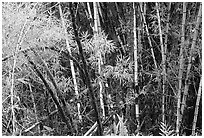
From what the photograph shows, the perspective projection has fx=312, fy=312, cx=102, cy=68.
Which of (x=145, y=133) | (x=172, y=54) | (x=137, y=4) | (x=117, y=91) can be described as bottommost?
(x=145, y=133)

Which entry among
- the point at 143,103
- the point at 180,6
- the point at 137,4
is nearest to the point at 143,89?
the point at 143,103

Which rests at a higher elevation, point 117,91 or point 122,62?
point 122,62

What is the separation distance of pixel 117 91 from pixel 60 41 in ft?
1.80

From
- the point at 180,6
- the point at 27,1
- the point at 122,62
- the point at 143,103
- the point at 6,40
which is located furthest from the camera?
the point at 180,6

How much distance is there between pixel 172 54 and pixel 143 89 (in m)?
0.37

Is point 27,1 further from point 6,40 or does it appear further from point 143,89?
point 143,89

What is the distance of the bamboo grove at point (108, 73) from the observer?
1.95 metres

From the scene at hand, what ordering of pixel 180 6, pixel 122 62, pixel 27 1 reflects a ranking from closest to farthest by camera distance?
pixel 27 1, pixel 122 62, pixel 180 6

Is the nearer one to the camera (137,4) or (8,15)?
(8,15)

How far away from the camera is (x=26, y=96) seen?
2.23 m

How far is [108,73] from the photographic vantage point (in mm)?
2154

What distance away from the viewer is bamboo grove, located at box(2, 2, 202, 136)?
1.95m

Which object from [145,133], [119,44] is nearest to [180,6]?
[119,44]

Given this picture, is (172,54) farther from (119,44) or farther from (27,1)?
(27,1)
